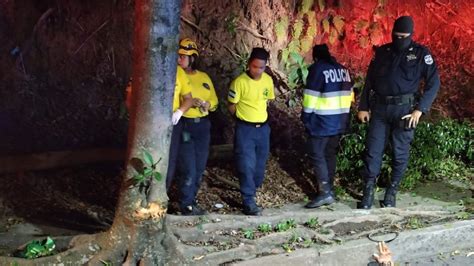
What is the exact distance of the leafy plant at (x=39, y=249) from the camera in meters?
5.01

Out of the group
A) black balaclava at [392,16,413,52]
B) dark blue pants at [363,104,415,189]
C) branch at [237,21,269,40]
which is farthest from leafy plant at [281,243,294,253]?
branch at [237,21,269,40]

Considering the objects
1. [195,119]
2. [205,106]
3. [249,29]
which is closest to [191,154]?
[195,119]

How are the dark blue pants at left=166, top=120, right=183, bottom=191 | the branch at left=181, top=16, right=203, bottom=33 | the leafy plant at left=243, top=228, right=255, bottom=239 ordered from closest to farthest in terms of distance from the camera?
the leafy plant at left=243, top=228, right=255, bottom=239 → the dark blue pants at left=166, top=120, right=183, bottom=191 → the branch at left=181, top=16, right=203, bottom=33

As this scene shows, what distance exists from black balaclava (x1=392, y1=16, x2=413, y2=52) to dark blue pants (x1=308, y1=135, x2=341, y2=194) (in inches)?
50.0

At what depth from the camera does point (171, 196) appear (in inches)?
280

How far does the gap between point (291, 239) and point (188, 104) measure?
65.9 inches

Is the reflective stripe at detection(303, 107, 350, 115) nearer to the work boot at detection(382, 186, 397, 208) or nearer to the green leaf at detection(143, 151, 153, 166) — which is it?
the work boot at detection(382, 186, 397, 208)

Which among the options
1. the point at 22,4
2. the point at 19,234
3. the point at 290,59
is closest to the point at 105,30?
the point at 22,4

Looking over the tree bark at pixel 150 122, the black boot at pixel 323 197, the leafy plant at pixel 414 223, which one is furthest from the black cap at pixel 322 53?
the tree bark at pixel 150 122

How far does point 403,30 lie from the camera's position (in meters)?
6.36

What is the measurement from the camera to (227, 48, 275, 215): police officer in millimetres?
6363

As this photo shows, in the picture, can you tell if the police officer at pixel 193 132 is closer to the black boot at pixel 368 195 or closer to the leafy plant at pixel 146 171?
the leafy plant at pixel 146 171

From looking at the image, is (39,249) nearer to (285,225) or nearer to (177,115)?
(177,115)

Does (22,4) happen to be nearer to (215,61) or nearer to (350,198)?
(215,61)
